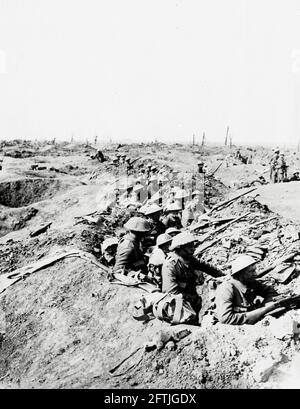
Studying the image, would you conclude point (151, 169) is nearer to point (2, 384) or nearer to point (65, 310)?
point (65, 310)

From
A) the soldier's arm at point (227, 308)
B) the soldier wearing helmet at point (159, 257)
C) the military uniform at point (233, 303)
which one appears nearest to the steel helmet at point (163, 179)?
the soldier wearing helmet at point (159, 257)

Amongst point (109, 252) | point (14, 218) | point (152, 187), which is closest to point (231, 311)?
point (109, 252)

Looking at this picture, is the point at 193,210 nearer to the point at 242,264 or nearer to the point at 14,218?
the point at 14,218

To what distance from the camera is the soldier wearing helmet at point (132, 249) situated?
21.0 ft

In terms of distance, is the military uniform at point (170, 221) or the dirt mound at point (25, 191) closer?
the military uniform at point (170, 221)

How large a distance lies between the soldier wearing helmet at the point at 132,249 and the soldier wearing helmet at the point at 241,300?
230 centimetres

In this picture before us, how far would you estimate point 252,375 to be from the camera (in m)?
3.66

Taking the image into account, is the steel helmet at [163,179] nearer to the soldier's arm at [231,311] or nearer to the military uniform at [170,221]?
the military uniform at [170,221]

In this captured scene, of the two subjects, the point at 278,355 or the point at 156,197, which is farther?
the point at 156,197

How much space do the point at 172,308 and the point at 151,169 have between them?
13286 mm

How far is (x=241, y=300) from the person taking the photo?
14.1 feet

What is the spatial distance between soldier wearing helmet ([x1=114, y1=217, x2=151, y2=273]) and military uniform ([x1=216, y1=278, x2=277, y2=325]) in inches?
91.7

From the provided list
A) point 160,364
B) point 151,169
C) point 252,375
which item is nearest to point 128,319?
point 160,364

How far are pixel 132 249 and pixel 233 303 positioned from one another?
2467 millimetres
